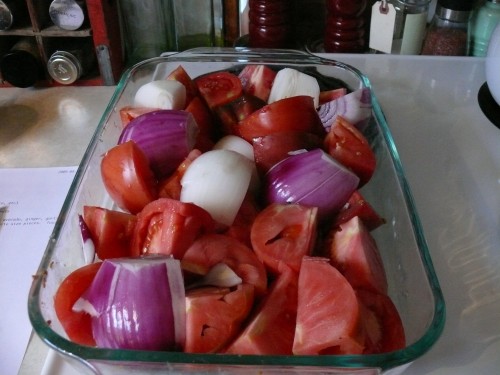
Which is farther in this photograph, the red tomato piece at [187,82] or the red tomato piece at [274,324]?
the red tomato piece at [187,82]

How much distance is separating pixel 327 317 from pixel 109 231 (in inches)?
8.6

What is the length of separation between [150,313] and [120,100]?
14.5 inches

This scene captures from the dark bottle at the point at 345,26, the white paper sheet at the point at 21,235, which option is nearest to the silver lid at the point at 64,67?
the white paper sheet at the point at 21,235

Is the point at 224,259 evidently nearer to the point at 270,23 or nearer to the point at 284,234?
the point at 284,234

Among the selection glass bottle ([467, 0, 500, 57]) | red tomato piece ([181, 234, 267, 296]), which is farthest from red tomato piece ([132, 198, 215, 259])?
glass bottle ([467, 0, 500, 57])

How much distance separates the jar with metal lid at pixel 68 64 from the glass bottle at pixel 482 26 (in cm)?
70

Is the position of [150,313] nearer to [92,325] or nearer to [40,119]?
[92,325]

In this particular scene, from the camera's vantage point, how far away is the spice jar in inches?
36.6

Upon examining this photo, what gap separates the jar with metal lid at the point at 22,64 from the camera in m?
0.94

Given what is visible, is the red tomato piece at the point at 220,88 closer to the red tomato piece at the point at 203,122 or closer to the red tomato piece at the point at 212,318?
the red tomato piece at the point at 203,122

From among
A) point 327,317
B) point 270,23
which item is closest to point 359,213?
point 327,317

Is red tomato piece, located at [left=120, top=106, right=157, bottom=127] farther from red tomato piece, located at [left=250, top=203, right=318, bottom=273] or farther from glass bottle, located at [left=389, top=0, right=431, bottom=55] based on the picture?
glass bottle, located at [left=389, top=0, right=431, bottom=55]

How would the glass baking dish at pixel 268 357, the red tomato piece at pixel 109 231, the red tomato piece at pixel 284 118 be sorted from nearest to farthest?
the glass baking dish at pixel 268 357 → the red tomato piece at pixel 109 231 → the red tomato piece at pixel 284 118

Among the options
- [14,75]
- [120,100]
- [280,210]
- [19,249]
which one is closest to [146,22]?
[14,75]
